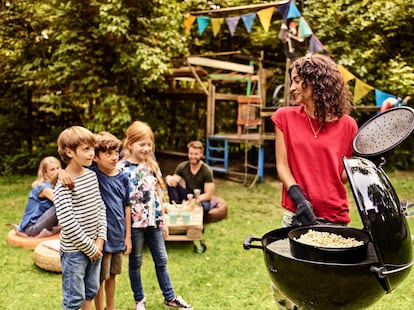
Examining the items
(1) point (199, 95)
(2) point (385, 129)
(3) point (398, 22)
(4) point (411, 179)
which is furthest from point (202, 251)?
(3) point (398, 22)

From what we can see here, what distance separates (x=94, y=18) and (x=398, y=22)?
5647 mm

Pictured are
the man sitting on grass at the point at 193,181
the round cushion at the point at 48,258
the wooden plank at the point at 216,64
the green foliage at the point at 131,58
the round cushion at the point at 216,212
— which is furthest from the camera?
the wooden plank at the point at 216,64

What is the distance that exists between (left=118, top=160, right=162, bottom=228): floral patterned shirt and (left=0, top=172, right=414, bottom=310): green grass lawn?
708mm

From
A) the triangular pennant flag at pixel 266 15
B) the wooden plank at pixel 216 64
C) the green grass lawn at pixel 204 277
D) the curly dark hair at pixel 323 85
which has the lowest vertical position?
the green grass lawn at pixel 204 277

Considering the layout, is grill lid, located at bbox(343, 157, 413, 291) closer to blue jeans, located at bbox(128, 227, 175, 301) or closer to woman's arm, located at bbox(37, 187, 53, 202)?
blue jeans, located at bbox(128, 227, 175, 301)

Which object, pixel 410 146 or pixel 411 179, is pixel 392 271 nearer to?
pixel 411 179

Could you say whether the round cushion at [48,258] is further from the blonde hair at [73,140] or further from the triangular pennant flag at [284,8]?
the triangular pennant flag at [284,8]

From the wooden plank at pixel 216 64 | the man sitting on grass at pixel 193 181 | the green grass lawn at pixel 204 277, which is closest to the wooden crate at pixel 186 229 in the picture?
the green grass lawn at pixel 204 277

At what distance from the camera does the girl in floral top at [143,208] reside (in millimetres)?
3188

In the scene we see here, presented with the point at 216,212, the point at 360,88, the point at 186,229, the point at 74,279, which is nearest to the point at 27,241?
the point at 186,229

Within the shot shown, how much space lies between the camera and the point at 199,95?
891 cm

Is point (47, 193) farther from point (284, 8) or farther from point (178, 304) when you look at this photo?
point (284, 8)

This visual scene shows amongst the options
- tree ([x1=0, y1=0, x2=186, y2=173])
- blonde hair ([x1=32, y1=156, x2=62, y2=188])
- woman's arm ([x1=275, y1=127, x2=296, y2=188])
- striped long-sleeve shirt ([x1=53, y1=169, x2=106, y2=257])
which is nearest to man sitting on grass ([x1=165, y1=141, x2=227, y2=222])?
blonde hair ([x1=32, y1=156, x2=62, y2=188])

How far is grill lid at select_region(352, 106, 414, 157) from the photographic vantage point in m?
1.85
